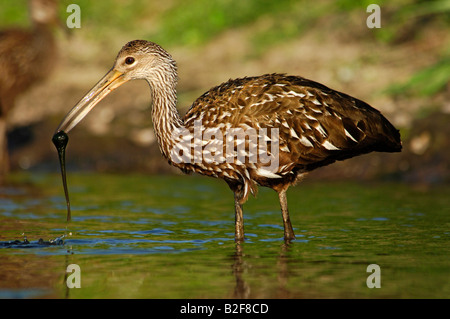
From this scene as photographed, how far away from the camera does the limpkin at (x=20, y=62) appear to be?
16.1 metres

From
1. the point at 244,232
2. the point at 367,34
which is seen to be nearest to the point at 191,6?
the point at 367,34

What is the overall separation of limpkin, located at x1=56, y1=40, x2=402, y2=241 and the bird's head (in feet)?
0.04

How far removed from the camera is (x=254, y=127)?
933cm

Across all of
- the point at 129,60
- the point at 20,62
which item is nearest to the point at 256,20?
the point at 20,62

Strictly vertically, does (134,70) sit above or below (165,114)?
above

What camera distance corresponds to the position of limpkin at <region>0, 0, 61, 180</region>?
16.1 meters

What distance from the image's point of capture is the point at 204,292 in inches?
277

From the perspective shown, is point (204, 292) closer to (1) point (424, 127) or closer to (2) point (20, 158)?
(1) point (424, 127)

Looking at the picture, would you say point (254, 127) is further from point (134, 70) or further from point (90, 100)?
point (90, 100)

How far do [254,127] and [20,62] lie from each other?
26.1ft

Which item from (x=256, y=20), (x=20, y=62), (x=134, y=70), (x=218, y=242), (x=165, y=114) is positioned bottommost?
(x=218, y=242)

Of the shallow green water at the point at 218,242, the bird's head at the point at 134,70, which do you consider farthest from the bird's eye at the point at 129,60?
the shallow green water at the point at 218,242

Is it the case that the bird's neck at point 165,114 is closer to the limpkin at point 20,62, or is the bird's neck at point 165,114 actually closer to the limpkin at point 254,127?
the limpkin at point 254,127

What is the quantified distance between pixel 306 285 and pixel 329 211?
452cm
